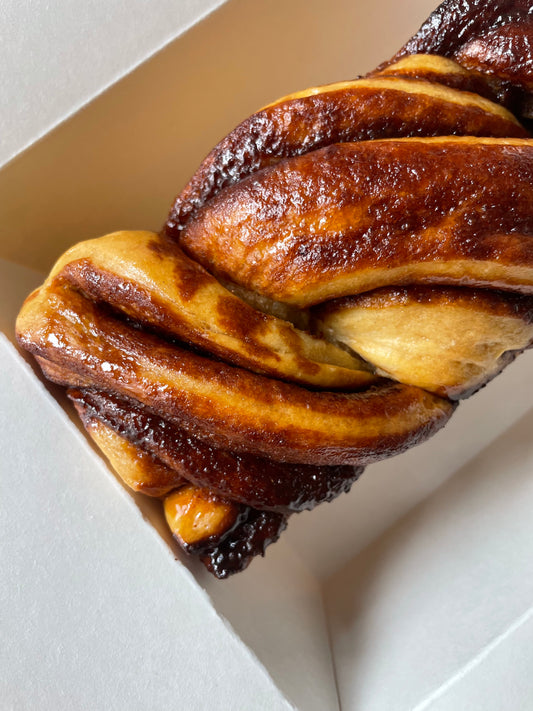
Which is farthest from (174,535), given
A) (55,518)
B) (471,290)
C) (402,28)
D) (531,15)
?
(402,28)

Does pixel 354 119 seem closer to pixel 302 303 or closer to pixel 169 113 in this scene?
pixel 302 303

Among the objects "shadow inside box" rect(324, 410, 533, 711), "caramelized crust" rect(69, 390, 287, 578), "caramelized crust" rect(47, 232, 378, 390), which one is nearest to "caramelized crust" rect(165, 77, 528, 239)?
"caramelized crust" rect(47, 232, 378, 390)

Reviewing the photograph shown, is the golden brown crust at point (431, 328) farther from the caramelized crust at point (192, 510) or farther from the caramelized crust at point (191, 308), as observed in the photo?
the caramelized crust at point (192, 510)

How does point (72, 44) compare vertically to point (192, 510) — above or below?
above

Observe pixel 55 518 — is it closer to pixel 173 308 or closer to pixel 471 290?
pixel 173 308

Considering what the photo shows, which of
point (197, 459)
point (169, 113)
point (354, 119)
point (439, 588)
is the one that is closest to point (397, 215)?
→ point (354, 119)

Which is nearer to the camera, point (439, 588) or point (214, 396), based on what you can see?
point (214, 396)

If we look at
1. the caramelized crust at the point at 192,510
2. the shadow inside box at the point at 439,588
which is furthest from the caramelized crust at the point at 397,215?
the shadow inside box at the point at 439,588
